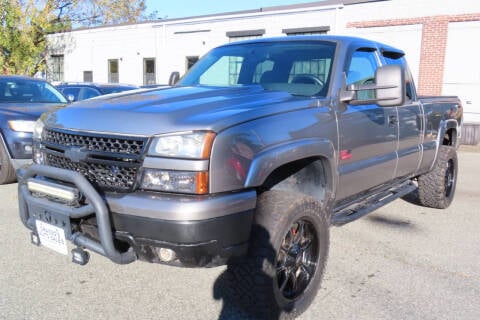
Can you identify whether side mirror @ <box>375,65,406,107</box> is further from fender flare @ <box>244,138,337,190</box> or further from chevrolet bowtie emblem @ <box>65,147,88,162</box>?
chevrolet bowtie emblem @ <box>65,147,88,162</box>

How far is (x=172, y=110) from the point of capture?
264 cm

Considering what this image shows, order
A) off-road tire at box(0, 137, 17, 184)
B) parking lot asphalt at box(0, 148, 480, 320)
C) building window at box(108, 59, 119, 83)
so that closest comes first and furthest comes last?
1. parking lot asphalt at box(0, 148, 480, 320)
2. off-road tire at box(0, 137, 17, 184)
3. building window at box(108, 59, 119, 83)

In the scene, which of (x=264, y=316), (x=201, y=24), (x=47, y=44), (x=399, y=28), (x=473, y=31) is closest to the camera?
(x=264, y=316)

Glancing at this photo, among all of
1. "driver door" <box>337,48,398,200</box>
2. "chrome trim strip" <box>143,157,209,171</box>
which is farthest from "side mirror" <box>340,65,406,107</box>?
"chrome trim strip" <box>143,157,209,171</box>

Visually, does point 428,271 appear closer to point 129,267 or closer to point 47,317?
point 129,267

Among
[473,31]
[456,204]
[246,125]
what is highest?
[473,31]

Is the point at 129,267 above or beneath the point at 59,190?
beneath

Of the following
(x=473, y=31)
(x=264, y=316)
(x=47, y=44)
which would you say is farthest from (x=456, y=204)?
(x=47, y=44)

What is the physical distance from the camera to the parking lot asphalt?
9.89 feet

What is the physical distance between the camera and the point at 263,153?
261cm

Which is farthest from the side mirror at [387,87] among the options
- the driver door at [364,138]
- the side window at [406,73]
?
the side window at [406,73]

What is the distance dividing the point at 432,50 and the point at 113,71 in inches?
655

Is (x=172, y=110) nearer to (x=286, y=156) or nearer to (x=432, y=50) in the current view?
(x=286, y=156)

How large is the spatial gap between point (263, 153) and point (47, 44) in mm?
26123
